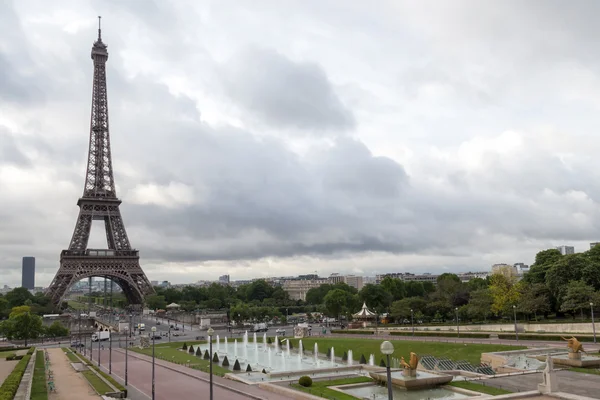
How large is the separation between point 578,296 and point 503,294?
11536 mm

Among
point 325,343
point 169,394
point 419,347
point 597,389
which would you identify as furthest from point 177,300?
point 597,389

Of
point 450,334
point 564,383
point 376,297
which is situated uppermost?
point 376,297

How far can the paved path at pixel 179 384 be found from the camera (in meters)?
32.0

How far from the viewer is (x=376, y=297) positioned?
102625mm

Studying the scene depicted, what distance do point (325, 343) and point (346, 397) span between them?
3430 cm

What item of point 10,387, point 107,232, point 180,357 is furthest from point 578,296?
point 107,232

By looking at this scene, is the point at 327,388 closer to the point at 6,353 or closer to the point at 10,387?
the point at 10,387

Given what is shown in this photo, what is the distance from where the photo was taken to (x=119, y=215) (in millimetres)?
111938

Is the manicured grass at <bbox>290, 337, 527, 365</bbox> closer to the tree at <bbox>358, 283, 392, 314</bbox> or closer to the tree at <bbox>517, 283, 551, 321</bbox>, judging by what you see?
the tree at <bbox>517, 283, 551, 321</bbox>

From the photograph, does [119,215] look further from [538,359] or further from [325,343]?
[538,359]

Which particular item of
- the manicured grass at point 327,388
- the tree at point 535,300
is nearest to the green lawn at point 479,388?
the manicured grass at point 327,388

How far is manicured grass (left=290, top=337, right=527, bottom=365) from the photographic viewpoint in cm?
4534

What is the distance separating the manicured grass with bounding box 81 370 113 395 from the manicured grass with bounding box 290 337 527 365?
79.3 ft

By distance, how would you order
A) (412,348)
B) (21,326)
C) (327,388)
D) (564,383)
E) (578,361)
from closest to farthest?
A: (564,383) < (327,388) < (578,361) < (412,348) < (21,326)
